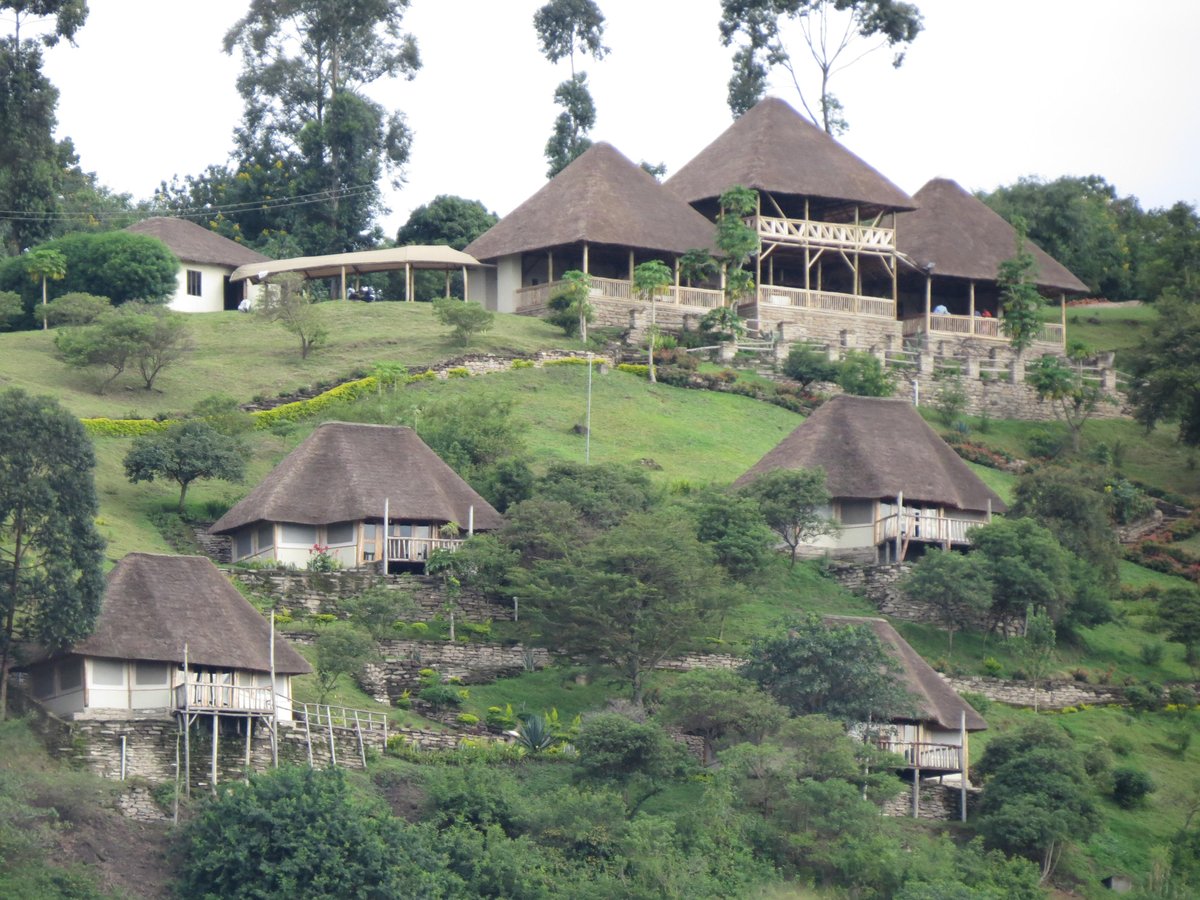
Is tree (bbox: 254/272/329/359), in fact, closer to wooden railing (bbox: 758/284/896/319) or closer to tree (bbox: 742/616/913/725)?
wooden railing (bbox: 758/284/896/319)

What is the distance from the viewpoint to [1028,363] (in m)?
82.7

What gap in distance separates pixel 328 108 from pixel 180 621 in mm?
47633

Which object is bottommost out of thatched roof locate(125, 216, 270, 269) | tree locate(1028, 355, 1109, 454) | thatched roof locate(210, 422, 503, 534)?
thatched roof locate(210, 422, 503, 534)

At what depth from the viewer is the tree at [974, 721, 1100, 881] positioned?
160 ft

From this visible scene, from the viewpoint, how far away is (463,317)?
73.8 meters

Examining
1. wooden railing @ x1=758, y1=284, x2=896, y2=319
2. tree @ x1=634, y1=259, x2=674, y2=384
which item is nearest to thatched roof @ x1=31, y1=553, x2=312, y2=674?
tree @ x1=634, y1=259, x2=674, y2=384

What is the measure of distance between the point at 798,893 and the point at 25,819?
1457 cm

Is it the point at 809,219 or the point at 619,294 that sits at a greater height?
the point at 809,219

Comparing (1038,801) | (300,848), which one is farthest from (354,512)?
(1038,801)

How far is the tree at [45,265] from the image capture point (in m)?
78.0

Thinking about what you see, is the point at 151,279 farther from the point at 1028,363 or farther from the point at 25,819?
the point at 25,819

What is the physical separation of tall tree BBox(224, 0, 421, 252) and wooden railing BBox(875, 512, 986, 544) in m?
35.1

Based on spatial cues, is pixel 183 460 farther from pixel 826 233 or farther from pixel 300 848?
pixel 826 233

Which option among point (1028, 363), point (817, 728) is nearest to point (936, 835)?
point (817, 728)
